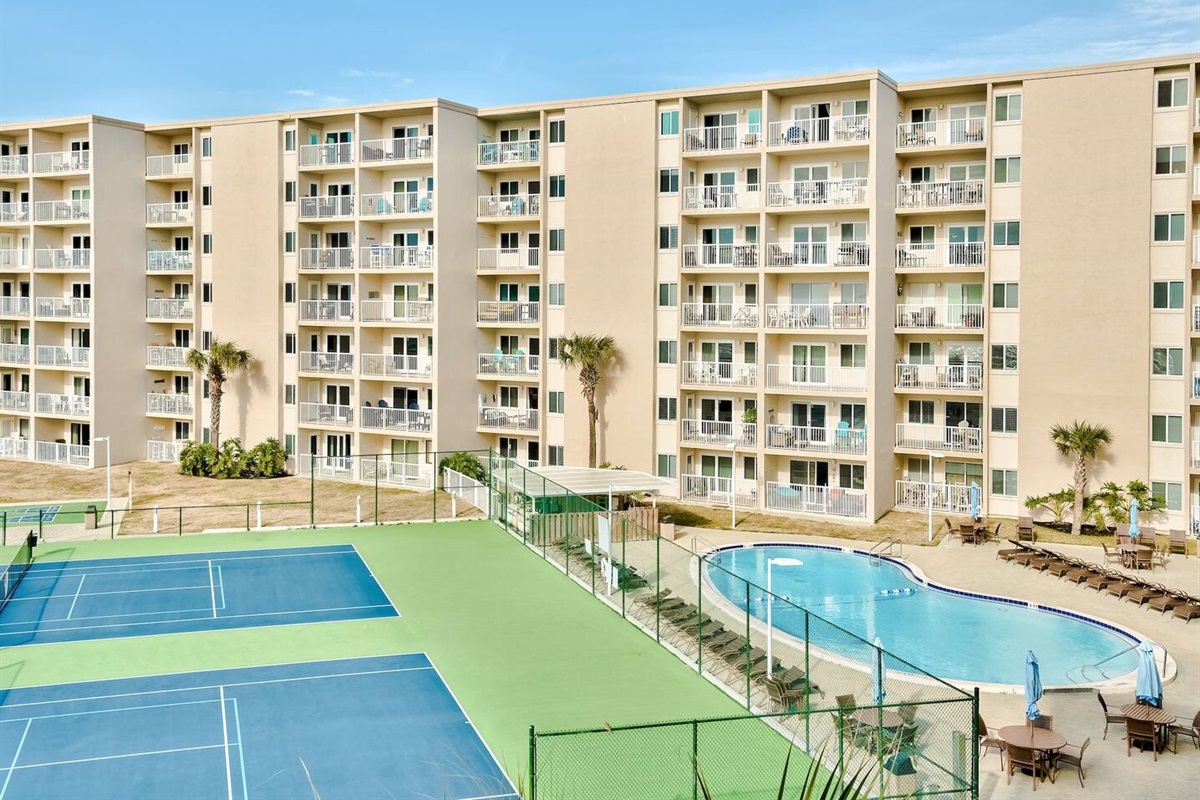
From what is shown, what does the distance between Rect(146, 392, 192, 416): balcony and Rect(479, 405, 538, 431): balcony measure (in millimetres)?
14501

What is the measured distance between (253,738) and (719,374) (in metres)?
25.8

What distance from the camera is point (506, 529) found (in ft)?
120

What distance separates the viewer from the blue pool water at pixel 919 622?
2373 centimetres

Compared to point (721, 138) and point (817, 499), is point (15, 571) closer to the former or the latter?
point (817, 499)

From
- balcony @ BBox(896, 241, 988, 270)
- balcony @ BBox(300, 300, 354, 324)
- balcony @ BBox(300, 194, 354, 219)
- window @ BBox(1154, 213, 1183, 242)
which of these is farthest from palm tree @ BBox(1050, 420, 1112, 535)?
balcony @ BBox(300, 194, 354, 219)

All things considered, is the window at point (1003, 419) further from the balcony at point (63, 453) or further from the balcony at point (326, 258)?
the balcony at point (63, 453)

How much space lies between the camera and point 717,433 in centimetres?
4219

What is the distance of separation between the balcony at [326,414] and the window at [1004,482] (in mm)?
25320

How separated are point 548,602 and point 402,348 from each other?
22466 millimetres

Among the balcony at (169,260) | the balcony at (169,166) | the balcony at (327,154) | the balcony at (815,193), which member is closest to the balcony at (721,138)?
the balcony at (815,193)

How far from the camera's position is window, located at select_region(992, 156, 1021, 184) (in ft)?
125

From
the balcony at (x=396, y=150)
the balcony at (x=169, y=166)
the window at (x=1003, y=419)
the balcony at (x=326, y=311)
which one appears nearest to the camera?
the window at (x=1003, y=419)

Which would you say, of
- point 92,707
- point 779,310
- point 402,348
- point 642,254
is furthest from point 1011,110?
point 92,707

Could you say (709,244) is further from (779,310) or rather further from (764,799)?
(764,799)
